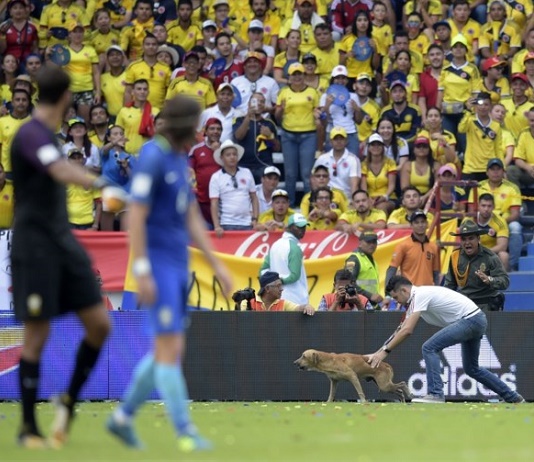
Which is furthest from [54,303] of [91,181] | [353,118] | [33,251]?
[353,118]

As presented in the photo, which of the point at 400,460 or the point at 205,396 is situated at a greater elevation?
the point at 400,460

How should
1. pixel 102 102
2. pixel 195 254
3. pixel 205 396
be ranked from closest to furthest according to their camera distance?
pixel 205 396 < pixel 195 254 < pixel 102 102

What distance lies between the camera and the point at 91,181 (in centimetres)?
850

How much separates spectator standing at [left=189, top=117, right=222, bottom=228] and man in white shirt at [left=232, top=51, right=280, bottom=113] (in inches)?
50.9

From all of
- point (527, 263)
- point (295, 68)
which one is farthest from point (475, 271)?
point (295, 68)

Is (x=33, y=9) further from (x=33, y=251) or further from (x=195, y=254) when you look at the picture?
(x=33, y=251)

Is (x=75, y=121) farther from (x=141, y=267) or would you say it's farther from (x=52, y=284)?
(x=141, y=267)

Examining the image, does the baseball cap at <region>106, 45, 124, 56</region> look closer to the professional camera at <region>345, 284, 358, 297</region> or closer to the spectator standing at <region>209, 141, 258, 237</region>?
the spectator standing at <region>209, 141, 258, 237</region>

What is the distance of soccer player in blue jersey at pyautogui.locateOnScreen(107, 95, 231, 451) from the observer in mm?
8305

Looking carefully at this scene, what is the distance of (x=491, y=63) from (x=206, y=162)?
197 inches

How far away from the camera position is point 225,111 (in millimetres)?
21672

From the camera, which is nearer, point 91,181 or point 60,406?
point 91,181

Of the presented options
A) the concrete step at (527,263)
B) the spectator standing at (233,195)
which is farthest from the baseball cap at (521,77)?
the spectator standing at (233,195)

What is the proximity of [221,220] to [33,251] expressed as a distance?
11263 mm
